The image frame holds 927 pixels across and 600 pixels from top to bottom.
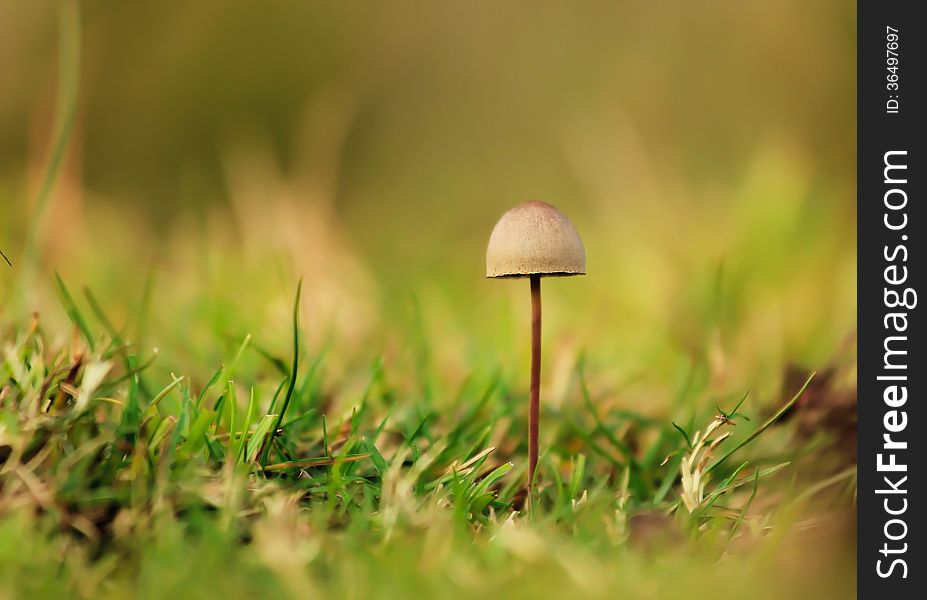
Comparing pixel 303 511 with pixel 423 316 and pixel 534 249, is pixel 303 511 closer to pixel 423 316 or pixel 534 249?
pixel 534 249

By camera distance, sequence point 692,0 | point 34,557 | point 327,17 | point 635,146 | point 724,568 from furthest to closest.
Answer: point 327,17, point 692,0, point 635,146, point 724,568, point 34,557

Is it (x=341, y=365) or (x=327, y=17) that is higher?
(x=327, y=17)

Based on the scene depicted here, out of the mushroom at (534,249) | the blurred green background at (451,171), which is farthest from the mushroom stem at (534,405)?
the blurred green background at (451,171)

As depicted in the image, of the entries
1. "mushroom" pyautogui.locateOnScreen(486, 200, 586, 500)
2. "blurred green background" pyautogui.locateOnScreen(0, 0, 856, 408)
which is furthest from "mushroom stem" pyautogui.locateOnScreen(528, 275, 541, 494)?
Answer: "blurred green background" pyautogui.locateOnScreen(0, 0, 856, 408)

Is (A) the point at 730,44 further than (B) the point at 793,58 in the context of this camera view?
Yes

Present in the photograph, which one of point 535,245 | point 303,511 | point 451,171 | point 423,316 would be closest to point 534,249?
point 535,245

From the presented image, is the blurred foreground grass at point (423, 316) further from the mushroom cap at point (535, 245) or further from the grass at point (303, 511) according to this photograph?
the mushroom cap at point (535, 245)

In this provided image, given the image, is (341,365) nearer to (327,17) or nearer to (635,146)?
(635,146)
